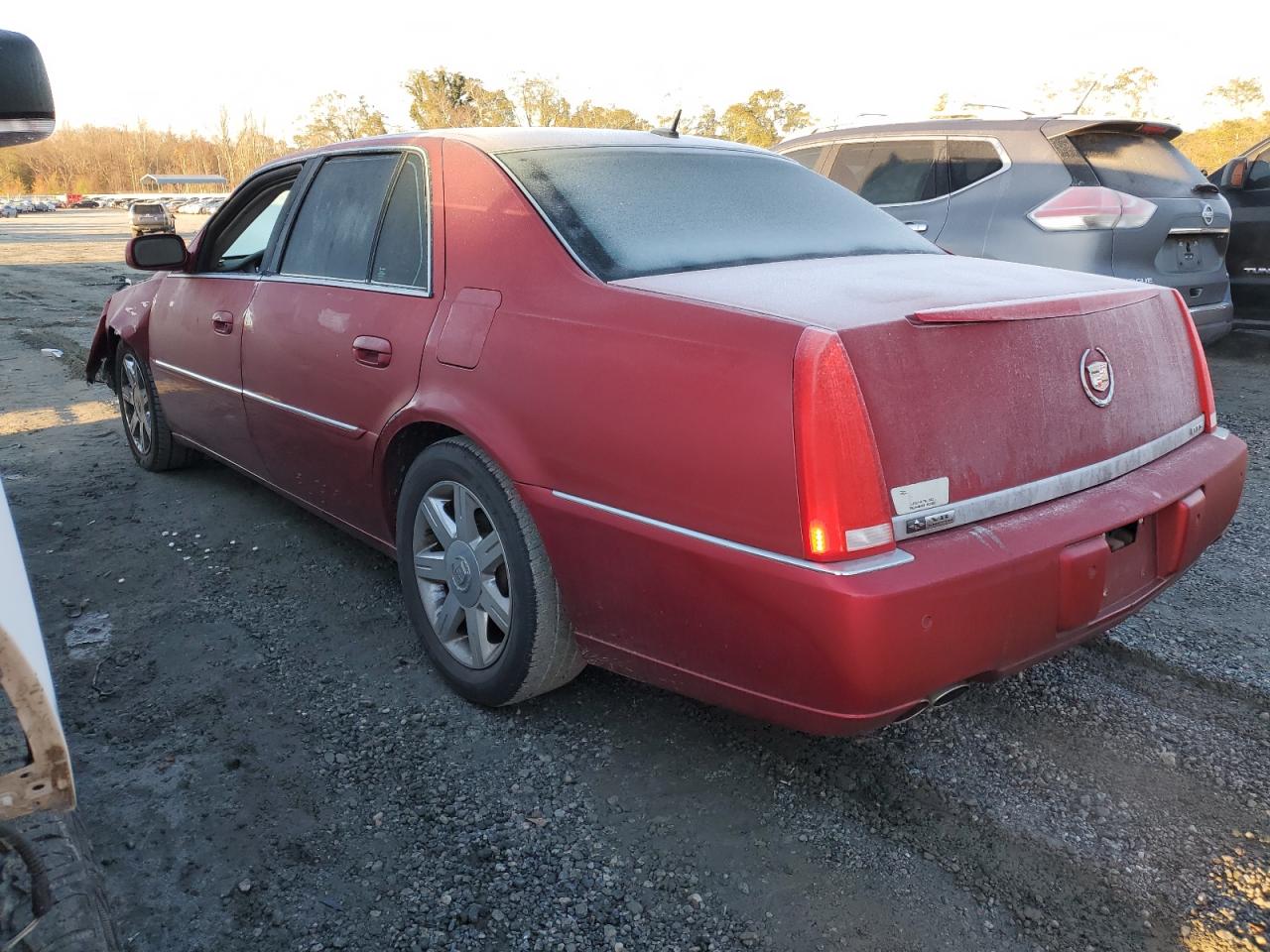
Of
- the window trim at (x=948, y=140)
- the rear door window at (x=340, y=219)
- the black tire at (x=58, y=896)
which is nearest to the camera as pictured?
the black tire at (x=58, y=896)

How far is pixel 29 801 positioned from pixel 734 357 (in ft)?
4.43

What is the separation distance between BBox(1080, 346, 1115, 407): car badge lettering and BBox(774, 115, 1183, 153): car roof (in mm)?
4107

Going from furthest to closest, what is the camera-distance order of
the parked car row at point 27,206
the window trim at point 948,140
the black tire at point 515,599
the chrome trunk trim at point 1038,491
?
the parked car row at point 27,206, the window trim at point 948,140, the black tire at point 515,599, the chrome trunk trim at point 1038,491

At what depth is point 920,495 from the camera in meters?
1.91

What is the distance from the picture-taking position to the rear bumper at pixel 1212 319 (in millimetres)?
6102

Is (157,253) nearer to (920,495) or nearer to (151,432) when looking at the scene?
(151,432)

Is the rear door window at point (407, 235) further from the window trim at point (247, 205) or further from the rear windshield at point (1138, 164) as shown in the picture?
the rear windshield at point (1138, 164)

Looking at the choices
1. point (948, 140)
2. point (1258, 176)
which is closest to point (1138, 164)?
point (948, 140)

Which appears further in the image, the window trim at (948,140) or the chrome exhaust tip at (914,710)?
the window trim at (948,140)

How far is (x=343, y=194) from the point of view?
3354 mm

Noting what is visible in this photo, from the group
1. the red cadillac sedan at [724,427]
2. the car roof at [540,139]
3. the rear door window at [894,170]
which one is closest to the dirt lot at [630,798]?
the red cadillac sedan at [724,427]

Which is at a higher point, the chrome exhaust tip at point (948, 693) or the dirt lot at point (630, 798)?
the chrome exhaust tip at point (948, 693)

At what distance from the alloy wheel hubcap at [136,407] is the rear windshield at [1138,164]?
210 inches

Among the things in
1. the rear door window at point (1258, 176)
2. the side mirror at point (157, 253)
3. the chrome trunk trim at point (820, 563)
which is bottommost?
the chrome trunk trim at point (820, 563)
